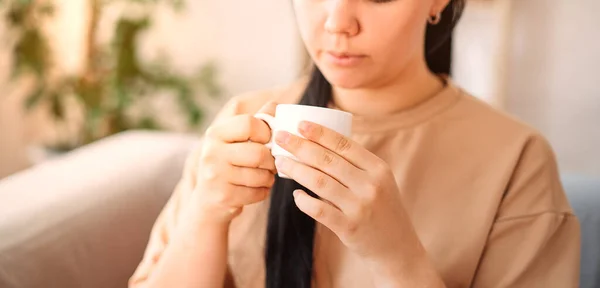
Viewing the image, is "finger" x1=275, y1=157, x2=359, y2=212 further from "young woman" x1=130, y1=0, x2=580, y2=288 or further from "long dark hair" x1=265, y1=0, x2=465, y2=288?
"long dark hair" x1=265, y1=0, x2=465, y2=288

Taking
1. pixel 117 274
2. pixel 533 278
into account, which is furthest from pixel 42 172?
pixel 533 278

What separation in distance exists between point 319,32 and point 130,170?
62cm

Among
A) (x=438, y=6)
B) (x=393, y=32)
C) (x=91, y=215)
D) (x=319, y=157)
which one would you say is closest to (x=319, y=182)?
(x=319, y=157)

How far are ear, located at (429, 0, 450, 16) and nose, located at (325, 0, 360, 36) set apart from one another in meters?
0.16

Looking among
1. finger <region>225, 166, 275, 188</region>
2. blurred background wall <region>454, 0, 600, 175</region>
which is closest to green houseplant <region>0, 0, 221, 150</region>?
blurred background wall <region>454, 0, 600, 175</region>

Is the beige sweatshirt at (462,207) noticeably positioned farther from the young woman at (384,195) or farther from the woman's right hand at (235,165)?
the woman's right hand at (235,165)

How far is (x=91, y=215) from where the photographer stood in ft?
3.26

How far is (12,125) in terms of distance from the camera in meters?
2.20

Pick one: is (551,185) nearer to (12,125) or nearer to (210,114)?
(210,114)

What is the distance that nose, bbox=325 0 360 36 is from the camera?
0.69 meters

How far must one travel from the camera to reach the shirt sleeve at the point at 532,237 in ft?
2.42

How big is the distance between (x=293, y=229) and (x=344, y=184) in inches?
10.1

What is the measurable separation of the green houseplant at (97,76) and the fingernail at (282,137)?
1.43m

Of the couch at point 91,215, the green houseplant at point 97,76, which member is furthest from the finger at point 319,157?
the green houseplant at point 97,76
